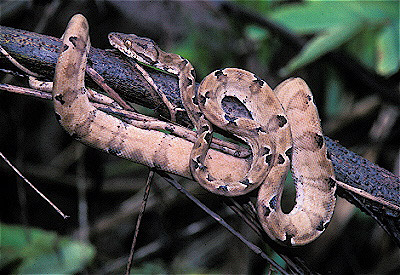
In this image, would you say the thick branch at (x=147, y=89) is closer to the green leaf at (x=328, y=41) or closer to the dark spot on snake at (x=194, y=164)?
the dark spot on snake at (x=194, y=164)

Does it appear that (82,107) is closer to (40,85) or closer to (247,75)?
(40,85)

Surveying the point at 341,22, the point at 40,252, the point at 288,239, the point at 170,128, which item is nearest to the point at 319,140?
the point at 288,239

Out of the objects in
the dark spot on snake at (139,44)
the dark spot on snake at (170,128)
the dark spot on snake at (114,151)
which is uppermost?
the dark spot on snake at (139,44)

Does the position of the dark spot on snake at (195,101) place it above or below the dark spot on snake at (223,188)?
above

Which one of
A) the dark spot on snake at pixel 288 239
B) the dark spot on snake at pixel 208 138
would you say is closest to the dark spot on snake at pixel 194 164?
the dark spot on snake at pixel 208 138

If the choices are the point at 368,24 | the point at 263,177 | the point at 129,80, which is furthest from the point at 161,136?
the point at 368,24

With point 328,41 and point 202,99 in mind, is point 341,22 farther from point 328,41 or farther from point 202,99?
point 202,99

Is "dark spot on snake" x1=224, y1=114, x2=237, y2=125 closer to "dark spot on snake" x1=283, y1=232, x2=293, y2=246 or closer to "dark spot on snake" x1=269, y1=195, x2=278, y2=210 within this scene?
"dark spot on snake" x1=269, y1=195, x2=278, y2=210

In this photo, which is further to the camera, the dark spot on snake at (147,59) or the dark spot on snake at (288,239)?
the dark spot on snake at (147,59)
